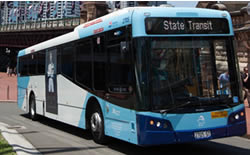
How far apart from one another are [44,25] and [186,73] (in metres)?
65.6

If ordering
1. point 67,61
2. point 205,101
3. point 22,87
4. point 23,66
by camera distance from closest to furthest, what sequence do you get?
point 205,101
point 67,61
point 23,66
point 22,87

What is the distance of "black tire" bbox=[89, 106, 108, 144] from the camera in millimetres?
7796

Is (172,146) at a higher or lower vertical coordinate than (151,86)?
lower

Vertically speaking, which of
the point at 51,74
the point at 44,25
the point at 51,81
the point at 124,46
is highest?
the point at 44,25

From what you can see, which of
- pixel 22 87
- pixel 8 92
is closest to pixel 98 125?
pixel 22 87

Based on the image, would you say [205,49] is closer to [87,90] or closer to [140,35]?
[140,35]

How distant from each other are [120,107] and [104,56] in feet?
4.14

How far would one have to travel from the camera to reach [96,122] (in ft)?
26.1

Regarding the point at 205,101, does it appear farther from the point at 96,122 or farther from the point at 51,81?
the point at 51,81

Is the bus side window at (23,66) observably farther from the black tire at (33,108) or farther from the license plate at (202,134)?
the license plate at (202,134)

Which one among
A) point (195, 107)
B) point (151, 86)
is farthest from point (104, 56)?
point (195, 107)

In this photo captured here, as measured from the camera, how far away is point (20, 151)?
22.4 ft

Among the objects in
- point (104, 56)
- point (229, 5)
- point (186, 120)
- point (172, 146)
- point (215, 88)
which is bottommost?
point (172, 146)

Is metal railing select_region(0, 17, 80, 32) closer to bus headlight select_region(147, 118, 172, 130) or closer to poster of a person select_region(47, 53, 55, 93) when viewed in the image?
poster of a person select_region(47, 53, 55, 93)
